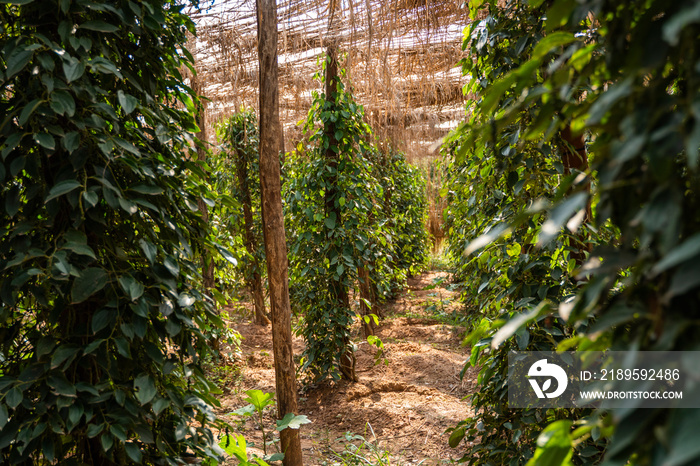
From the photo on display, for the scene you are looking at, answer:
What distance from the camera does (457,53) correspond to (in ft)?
13.5

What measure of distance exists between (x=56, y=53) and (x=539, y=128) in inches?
38.8

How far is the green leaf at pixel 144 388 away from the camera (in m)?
1.01

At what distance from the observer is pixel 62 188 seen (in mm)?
944

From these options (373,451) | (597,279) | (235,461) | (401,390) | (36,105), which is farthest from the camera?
(401,390)

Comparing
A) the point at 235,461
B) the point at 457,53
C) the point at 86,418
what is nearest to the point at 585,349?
the point at 86,418

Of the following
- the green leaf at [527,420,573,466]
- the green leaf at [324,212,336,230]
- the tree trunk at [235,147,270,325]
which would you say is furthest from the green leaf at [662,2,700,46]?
the tree trunk at [235,147,270,325]

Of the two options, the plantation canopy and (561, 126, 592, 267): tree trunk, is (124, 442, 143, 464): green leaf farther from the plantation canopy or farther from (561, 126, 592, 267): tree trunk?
the plantation canopy

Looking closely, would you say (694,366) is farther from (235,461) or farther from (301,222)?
(301,222)

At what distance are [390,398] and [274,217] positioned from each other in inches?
79.4

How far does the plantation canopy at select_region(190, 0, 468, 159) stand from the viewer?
2895 mm

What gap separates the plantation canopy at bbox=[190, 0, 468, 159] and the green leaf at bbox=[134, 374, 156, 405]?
2.17 m

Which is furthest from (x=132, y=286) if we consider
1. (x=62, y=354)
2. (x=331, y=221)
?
(x=331, y=221)

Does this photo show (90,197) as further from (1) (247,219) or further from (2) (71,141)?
(1) (247,219)

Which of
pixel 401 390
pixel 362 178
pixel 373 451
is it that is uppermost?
pixel 362 178
